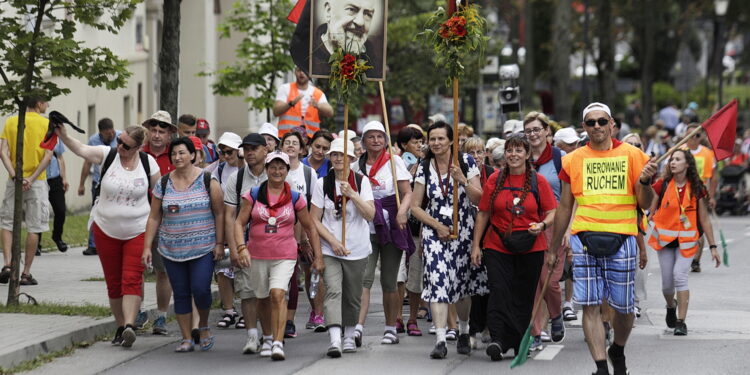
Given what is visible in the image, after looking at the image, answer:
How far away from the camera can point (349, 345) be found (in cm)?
1103

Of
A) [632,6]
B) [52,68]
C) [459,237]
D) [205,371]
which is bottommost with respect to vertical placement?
[205,371]

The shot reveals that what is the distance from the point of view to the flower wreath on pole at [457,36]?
11297 millimetres

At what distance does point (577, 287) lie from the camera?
9547 millimetres

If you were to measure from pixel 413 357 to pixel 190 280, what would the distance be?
1.79 metres

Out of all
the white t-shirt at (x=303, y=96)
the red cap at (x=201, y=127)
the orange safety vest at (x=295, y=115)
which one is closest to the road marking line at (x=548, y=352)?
the red cap at (x=201, y=127)

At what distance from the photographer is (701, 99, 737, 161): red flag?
985cm

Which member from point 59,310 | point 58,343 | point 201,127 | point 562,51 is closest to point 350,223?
point 58,343

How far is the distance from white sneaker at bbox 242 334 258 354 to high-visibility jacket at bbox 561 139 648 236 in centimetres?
285

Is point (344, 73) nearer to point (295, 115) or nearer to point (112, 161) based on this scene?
point (112, 161)

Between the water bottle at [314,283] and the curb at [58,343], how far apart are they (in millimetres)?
1500

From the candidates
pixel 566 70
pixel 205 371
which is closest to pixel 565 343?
pixel 205 371

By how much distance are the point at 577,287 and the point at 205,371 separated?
8.82 feet

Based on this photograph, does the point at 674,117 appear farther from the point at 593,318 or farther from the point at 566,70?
the point at 593,318

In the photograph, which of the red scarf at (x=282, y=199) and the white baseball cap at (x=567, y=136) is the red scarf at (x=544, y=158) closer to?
the white baseball cap at (x=567, y=136)
